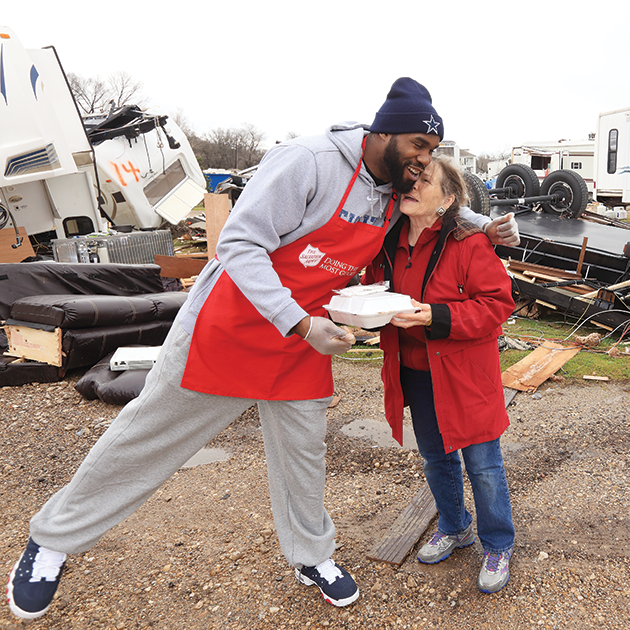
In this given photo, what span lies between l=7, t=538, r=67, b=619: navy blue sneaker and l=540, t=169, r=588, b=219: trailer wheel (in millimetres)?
10226

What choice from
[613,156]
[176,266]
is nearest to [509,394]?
[176,266]

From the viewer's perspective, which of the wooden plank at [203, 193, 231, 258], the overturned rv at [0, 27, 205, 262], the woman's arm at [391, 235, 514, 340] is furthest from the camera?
the wooden plank at [203, 193, 231, 258]

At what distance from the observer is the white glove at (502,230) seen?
2141mm

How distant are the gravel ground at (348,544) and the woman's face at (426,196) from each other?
1.61 metres

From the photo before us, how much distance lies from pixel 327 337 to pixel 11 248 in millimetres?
7328

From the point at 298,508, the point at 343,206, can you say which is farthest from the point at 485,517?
the point at 343,206

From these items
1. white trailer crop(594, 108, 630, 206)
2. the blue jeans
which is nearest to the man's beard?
the blue jeans

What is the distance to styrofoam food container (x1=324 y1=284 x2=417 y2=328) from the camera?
6.13 feet

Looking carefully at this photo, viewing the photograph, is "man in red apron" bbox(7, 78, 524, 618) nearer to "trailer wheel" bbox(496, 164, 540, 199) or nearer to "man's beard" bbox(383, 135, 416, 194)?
"man's beard" bbox(383, 135, 416, 194)

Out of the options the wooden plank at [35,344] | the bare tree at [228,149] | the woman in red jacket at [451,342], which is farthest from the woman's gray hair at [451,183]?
the bare tree at [228,149]

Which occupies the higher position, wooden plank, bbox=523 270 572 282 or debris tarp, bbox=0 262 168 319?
debris tarp, bbox=0 262 168 319

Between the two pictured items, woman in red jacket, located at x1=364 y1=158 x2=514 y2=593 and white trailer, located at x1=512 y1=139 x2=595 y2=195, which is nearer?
woman in red jacket, located at x1=364 y1=158 x2=514 y2=593

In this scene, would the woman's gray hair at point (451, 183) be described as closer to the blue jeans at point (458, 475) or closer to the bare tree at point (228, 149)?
the blue jeans at point (458, 475)

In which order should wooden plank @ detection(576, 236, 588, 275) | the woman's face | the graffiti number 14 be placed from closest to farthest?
1. the woman's face
2. wooden plank @ detection(576, 236, 588, 275)
3. the graffiti number 14
